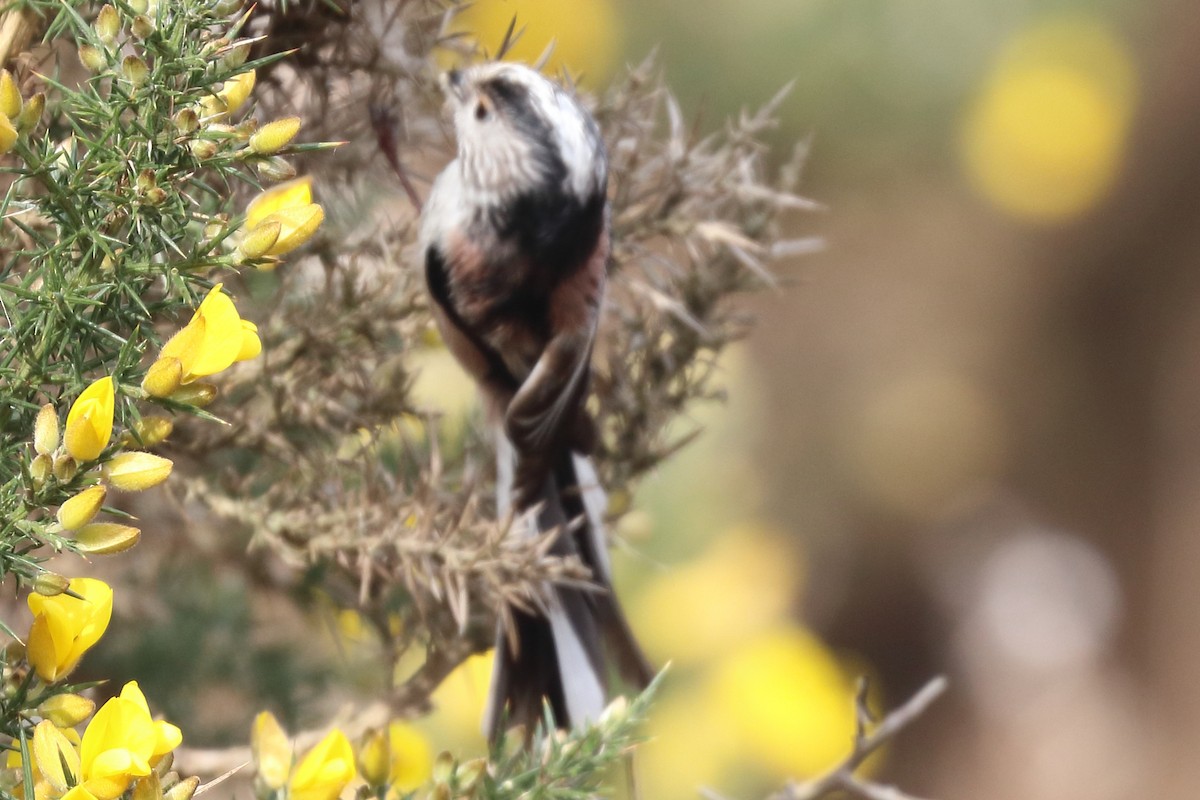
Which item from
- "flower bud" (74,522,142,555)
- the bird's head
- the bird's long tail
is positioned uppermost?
the bird's head

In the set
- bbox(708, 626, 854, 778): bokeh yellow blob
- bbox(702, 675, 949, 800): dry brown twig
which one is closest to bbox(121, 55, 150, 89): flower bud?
bbox(702, 675, 949, 800): dry brown twig

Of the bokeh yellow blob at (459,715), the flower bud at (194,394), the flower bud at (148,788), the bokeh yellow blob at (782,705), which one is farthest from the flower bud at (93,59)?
the bokeh yellow blob at (782,705)

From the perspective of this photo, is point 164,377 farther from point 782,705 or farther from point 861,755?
point 782,705

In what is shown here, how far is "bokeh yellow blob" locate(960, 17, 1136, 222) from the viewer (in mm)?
2469

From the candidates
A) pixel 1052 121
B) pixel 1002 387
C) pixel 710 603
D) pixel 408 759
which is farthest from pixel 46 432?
pixel 1002 387

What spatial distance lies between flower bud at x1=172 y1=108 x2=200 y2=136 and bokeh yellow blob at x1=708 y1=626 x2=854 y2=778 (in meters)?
0.95

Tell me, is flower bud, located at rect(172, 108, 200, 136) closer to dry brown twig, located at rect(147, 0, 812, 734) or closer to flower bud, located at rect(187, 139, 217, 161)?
flower bud, located at rect(187, 139, 217, 161)

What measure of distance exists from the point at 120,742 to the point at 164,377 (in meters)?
0.11

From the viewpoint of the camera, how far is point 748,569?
4.31ft

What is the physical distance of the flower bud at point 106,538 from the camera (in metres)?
0.33

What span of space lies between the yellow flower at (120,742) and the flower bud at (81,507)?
5 centimetres

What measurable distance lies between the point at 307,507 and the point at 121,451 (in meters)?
0.16

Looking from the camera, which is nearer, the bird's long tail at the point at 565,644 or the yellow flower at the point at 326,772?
the yellow flower at the point at 326,772

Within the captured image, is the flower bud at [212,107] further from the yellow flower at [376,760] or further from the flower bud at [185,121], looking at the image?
the yellow flower at [376,760]
